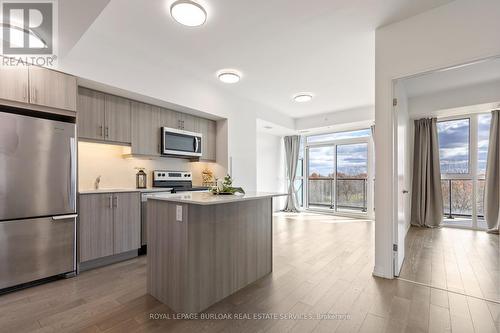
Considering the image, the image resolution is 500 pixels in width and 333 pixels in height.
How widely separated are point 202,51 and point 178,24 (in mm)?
604

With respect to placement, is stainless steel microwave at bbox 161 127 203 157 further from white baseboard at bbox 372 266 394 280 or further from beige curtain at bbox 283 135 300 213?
beige curtain at bbox 283 135 300 213

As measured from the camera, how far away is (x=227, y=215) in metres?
2.19

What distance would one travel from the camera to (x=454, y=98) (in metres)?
4.57

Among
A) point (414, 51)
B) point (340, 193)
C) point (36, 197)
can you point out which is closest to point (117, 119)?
point (36, 197)

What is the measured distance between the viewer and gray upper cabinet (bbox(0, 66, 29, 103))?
227 centimetres

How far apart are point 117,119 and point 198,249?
2414mm

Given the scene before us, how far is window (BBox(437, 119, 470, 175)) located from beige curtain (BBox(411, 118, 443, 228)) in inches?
8.7

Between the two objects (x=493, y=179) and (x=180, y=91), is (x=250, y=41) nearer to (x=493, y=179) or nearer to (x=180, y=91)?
(x=180, y=91)

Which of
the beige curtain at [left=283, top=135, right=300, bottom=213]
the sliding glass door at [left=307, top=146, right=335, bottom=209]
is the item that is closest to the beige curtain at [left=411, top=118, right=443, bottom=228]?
the sliding glass door at [left=307, top=146, right=335, bottom=209]

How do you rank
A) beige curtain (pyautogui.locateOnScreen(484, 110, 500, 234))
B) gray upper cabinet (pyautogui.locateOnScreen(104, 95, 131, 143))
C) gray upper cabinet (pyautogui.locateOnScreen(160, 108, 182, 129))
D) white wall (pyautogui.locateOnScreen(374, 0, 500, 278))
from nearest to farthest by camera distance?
white wall (pyautogui.locateOnScreen(374, 0, 500, 278)), gray upper cabinet (pyautogui.locateOnScreen(104, 95, 131, 143)), gray upper cabinet (pyautogui.locateOnScreen(160, 108, 182, 129)), beige curtain (pyautogui.locateOnScreen(484, 110, 500, 234))

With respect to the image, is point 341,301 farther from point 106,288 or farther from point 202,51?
point 202,51

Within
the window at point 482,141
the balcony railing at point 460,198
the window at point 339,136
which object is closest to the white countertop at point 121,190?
the window at point 339,136

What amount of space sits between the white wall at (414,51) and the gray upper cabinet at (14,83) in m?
3.78

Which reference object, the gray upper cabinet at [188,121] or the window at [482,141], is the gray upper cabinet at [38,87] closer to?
the gray upper cabinet at [188,121]
